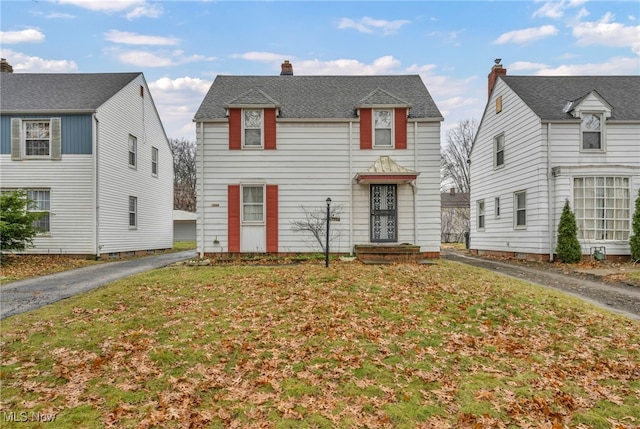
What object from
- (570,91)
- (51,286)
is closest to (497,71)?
(570,91)

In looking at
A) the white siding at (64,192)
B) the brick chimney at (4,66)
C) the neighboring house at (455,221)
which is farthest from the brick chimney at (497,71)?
the brick chimney at (4,66)

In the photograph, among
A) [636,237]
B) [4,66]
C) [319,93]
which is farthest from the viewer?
[4,66]

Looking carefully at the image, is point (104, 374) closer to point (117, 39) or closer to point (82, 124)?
point (117, 39)

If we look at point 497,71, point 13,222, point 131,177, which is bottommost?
point 13,222

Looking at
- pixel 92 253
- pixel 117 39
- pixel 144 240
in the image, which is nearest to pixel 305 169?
pixel 117 39

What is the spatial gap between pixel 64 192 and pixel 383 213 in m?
13.5

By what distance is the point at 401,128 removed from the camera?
14.6 meters

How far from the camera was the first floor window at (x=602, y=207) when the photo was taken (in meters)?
14.6

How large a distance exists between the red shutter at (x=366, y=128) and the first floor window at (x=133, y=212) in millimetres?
12495

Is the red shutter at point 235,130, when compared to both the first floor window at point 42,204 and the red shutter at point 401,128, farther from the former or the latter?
the first floor window at point 42,204

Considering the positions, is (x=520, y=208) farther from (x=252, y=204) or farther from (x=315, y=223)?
(x=252, y=204)

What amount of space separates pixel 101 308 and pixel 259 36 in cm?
1249

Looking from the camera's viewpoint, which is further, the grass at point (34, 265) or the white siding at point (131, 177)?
the white siding at point (131, 177)

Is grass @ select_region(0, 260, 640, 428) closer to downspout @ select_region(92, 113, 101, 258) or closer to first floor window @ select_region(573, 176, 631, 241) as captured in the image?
first floor window @ select_region(573, 176, 631, 241)
